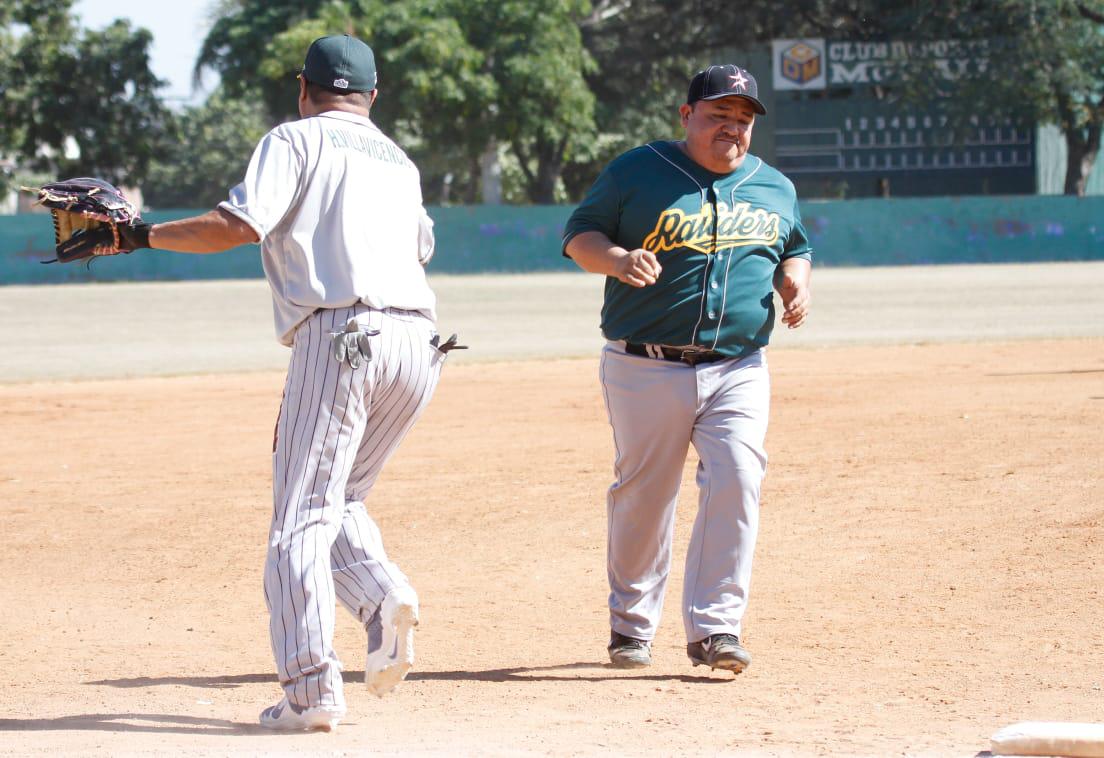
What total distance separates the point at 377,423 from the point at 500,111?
1452 inches

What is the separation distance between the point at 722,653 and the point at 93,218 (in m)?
2.34

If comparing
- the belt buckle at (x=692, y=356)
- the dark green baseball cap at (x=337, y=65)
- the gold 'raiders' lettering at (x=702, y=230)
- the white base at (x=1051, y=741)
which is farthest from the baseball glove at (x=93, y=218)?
the white base at (x=1051, y=741)

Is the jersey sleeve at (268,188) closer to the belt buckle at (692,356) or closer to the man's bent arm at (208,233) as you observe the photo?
the man's bent arm at (208,233)

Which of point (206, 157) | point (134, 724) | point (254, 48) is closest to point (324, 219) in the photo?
point (134, 724)

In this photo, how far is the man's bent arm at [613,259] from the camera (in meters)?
4.58

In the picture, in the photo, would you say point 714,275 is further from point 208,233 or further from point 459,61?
point 459,61

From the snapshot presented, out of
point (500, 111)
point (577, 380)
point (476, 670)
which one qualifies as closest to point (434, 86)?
point (500, 111)

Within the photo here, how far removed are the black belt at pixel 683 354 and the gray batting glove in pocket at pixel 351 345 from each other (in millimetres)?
1217

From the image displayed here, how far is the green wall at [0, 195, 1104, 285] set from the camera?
118 ft

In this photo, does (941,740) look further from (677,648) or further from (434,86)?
(434,86)

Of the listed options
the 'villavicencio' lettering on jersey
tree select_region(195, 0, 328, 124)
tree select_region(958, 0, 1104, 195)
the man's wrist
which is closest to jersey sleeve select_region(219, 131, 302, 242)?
the 'villavicencio' lettering on jersey

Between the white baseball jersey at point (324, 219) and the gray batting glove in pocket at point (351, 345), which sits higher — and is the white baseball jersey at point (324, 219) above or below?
above

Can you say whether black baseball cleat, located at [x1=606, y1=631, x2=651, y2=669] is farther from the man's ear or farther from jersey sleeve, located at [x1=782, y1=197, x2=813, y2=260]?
the man's ear

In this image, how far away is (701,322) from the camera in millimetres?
4820
